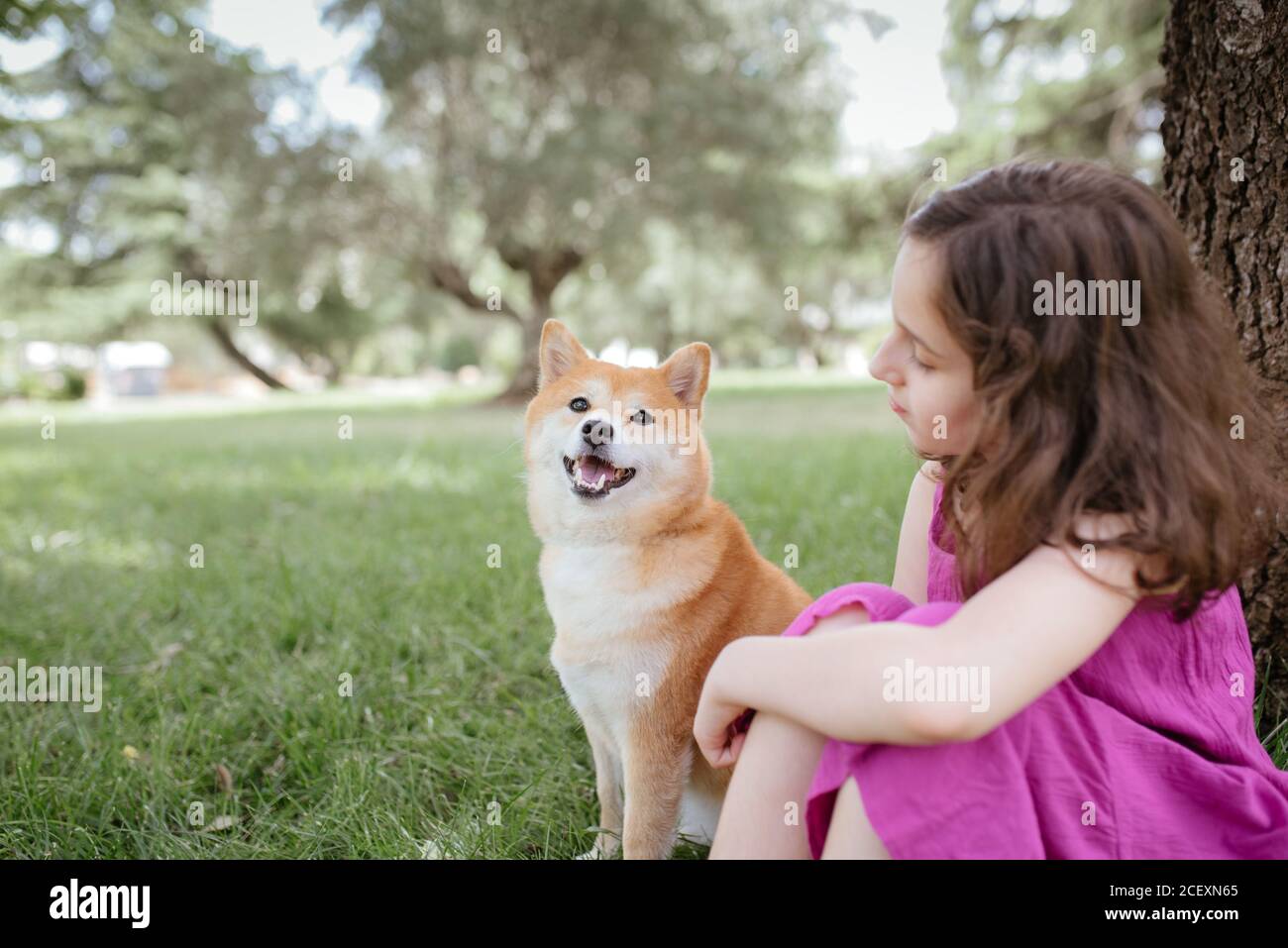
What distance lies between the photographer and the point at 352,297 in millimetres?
28297

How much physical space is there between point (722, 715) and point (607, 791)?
2.44 feet

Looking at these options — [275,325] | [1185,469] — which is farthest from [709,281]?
[1185,469]

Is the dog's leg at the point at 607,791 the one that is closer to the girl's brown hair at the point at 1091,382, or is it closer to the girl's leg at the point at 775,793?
the girl's leg at the point at 775,793

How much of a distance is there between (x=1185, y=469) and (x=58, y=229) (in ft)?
102

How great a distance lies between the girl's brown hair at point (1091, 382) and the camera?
1286mm

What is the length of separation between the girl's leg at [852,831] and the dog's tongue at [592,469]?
1045 millimetres

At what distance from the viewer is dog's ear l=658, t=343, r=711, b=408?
237cm

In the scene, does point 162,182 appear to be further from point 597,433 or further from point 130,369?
point 597,433

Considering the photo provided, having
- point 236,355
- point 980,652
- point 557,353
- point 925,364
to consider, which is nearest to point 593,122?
point 557,353

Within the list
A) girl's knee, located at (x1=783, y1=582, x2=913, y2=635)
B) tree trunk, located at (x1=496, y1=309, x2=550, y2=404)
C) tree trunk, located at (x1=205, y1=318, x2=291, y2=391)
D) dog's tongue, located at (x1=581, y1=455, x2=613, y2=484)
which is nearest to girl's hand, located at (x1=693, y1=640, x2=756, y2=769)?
girl's knee, located at (x1=783, y1=582, x2=913, y2=635)

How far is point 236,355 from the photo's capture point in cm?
2873

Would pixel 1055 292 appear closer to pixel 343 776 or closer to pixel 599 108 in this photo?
pixel 343 776

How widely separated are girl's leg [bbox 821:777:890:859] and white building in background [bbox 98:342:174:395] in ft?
103

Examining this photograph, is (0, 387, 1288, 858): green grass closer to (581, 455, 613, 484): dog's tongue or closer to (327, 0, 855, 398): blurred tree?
(581, 455, 613, 484): dog's tongue
